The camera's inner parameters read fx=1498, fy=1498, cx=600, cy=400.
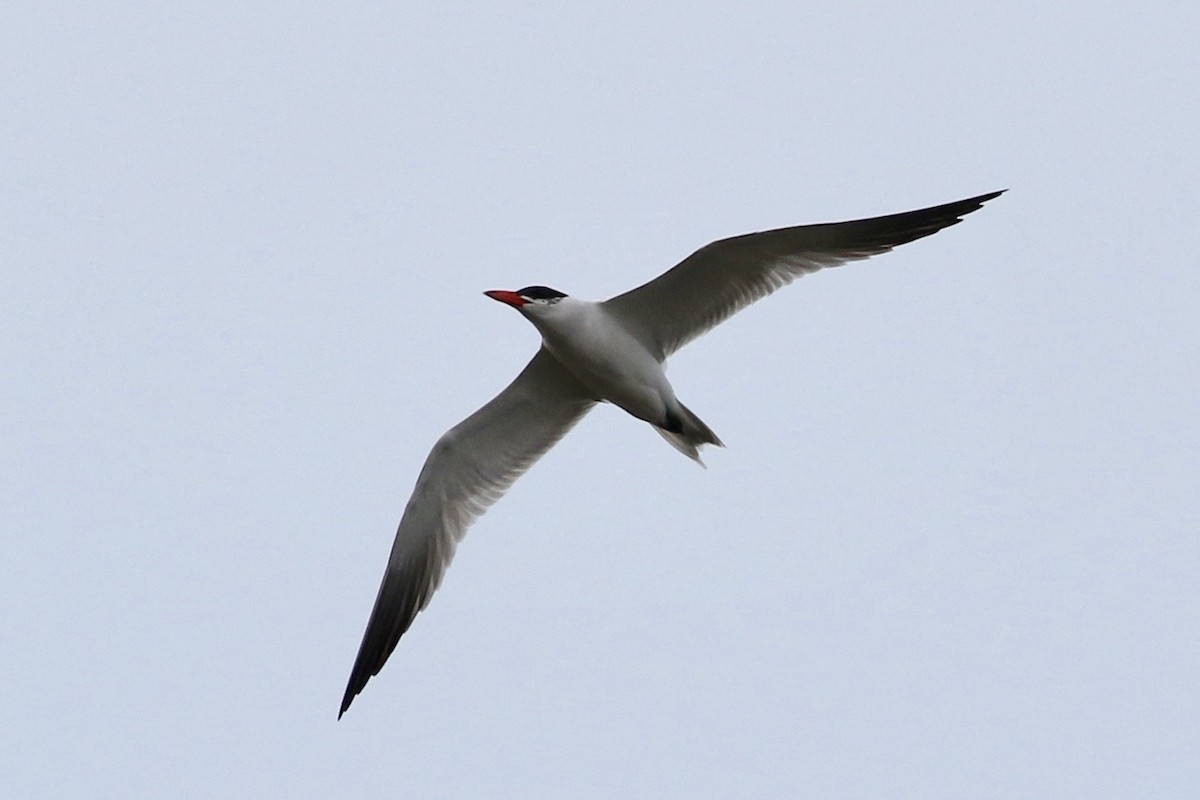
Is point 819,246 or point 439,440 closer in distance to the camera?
point 819,246

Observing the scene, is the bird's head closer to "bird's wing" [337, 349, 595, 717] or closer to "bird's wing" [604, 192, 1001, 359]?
"bird's wing" [604, 192, 1001, 359]

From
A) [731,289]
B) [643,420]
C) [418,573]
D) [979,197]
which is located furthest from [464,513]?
[979,197]

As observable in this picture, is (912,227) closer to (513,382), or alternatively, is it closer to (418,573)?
(513,382)

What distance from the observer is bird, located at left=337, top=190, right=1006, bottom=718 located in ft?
34.2

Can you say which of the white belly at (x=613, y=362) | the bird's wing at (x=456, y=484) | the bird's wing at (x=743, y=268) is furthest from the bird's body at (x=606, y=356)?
the bird's wing at (x=456, y=484)

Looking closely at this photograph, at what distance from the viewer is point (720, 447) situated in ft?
36.9

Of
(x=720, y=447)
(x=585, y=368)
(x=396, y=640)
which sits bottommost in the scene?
(x=396, y=640)

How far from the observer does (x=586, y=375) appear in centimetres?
1098

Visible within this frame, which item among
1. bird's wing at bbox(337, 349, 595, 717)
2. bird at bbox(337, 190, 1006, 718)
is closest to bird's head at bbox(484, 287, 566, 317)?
bird at bbox(337, 190, 1006, 718)

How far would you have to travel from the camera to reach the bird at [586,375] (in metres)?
10.4

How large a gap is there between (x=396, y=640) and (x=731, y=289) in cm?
385

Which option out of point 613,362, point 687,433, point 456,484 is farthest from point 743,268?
point 456,484

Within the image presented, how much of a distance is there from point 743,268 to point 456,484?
304cm

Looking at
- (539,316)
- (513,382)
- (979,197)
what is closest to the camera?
(979,197)
